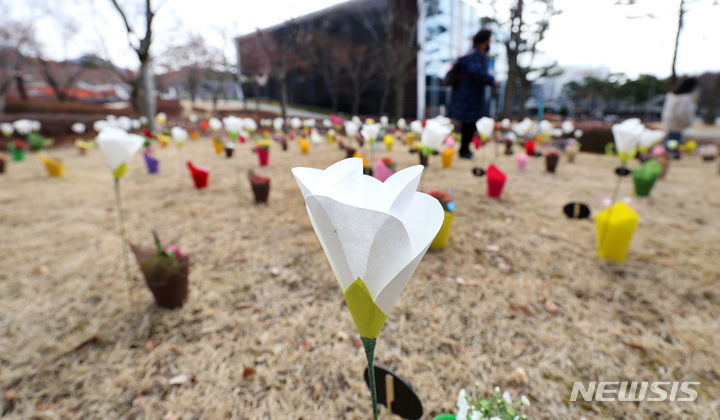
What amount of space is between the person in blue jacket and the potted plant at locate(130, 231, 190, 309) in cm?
444

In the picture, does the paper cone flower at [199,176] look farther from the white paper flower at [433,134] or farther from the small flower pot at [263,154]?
the white paper flower at [433,134]

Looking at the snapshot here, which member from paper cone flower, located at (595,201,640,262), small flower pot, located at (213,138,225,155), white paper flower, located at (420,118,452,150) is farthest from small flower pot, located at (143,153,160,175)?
paper cone flower, located at (595,201,640,262)

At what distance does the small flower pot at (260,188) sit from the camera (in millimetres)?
3352

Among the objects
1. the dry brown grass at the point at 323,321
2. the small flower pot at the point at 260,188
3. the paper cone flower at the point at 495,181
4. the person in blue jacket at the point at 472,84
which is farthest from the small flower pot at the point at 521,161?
the small flower pot at the point at 260,188

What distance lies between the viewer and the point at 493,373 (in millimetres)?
1339

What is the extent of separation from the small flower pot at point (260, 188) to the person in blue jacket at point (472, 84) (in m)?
3.28

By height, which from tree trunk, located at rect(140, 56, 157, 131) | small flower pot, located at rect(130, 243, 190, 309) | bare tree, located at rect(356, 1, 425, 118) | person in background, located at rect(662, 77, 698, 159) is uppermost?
bare tree, located at rect(356, 1, 425, 118)

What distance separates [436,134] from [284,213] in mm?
1668

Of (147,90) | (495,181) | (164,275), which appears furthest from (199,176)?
(147,90)

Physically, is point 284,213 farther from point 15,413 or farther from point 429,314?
point 15,413

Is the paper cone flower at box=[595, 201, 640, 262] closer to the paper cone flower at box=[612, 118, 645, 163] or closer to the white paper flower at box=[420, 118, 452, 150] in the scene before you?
the paper cone flower at box=[612, 118, 645, 163]

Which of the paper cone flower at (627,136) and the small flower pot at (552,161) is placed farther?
the small flower pot at (552,161)

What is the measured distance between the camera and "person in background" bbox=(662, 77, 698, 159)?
20.0 ft

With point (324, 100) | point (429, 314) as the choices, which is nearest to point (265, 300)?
point (429, 314)
